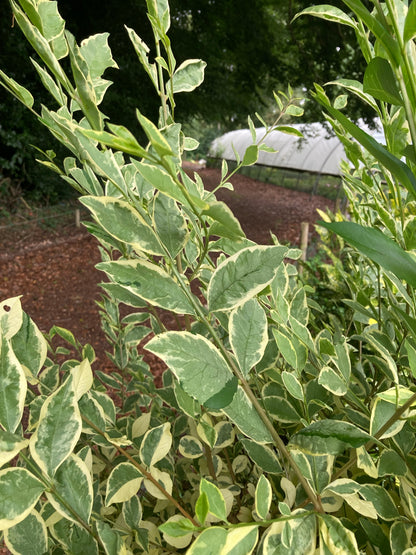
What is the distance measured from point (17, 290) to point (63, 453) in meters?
4.69

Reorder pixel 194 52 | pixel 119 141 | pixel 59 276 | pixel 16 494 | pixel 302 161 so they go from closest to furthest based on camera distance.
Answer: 1. pixel 119 141
2. pixel 16 494
3. pixel 59 276
4. pixel 194 52
5. pixel 302 161

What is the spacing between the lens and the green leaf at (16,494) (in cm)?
31

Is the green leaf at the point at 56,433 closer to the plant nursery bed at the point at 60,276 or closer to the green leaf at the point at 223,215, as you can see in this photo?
the green leaf at the point at 223,215

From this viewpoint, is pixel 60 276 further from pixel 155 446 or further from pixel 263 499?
pixel 263 499

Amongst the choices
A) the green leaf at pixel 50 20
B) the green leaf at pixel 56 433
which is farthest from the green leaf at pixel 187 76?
the green leaf at pixel 56 433

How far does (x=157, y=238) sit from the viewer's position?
32cm

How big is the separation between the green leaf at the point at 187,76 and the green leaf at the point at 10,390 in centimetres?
37

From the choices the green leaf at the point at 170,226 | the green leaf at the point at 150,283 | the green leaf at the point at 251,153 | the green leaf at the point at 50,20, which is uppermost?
the green leaf at the point at 50,20

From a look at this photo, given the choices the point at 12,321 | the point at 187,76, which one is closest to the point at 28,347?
the point at 12,321

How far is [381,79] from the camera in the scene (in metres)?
0.31

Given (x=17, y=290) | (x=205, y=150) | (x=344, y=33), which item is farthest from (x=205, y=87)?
(x=205, y=150)

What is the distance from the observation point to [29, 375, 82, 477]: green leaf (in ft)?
1.11

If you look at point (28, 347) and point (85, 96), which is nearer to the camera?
point (85, 96)

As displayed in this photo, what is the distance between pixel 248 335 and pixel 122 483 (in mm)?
215
